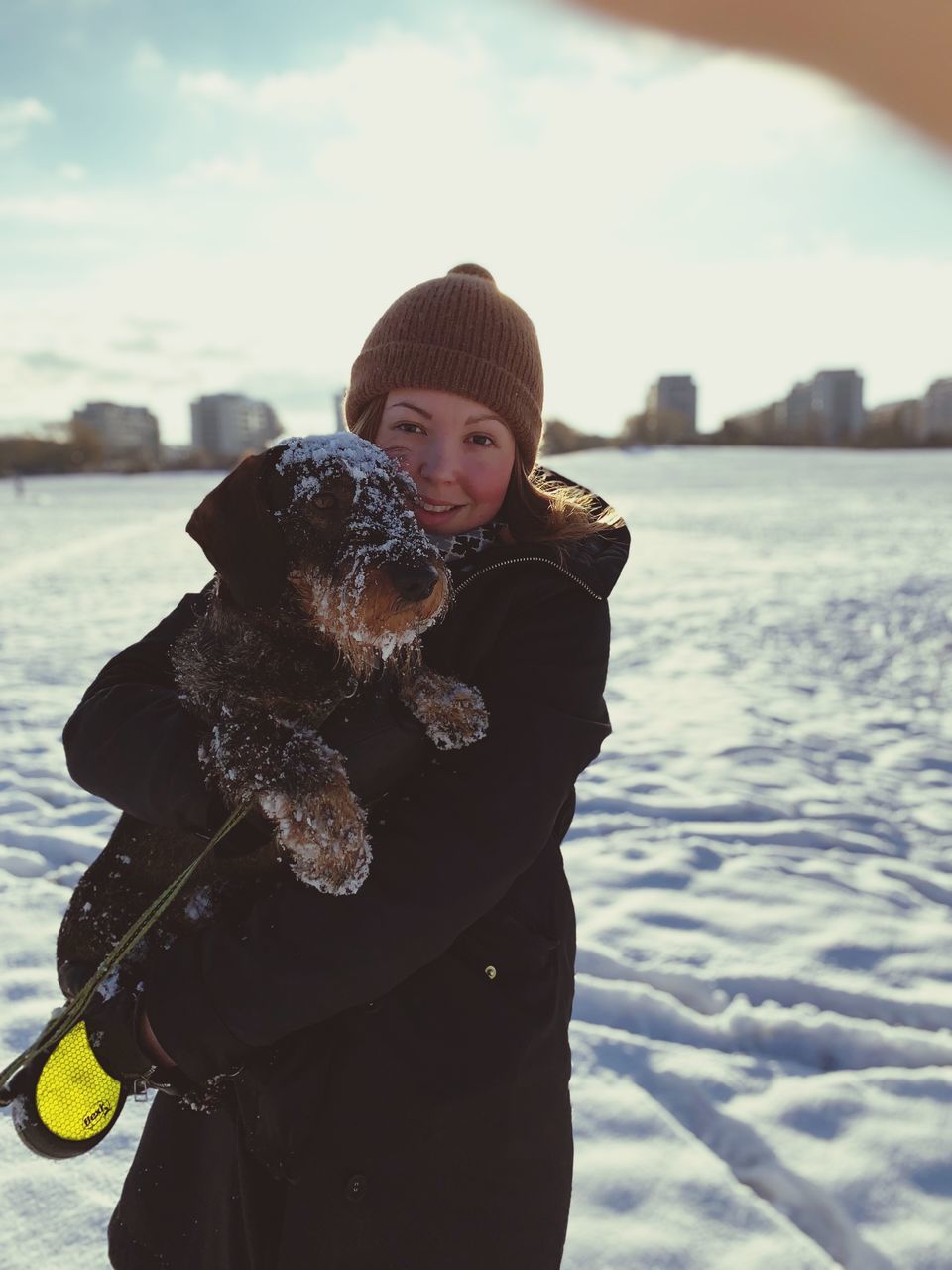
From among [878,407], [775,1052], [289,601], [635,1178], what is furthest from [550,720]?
[878,407]

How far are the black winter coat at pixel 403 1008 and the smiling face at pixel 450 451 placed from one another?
0.99 ft

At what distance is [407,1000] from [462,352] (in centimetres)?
137

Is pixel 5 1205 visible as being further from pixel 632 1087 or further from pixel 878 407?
pixel 878 407

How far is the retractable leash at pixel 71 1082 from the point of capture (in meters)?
1.50

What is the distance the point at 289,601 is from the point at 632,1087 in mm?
1811

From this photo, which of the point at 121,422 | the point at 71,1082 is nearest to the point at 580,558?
the point at 71,1082

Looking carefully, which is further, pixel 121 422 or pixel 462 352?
pixel 121 422

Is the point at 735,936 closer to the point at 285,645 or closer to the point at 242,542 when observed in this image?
the point at 285,645

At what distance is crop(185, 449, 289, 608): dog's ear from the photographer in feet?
6.25

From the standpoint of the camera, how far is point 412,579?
1.78 meters

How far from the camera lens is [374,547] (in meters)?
1.87

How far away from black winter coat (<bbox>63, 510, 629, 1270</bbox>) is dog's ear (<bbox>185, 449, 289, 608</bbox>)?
13.2 inches

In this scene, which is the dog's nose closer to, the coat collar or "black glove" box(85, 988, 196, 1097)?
the coat collar

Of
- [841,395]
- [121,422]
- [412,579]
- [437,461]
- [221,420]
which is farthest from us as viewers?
[121,422]
